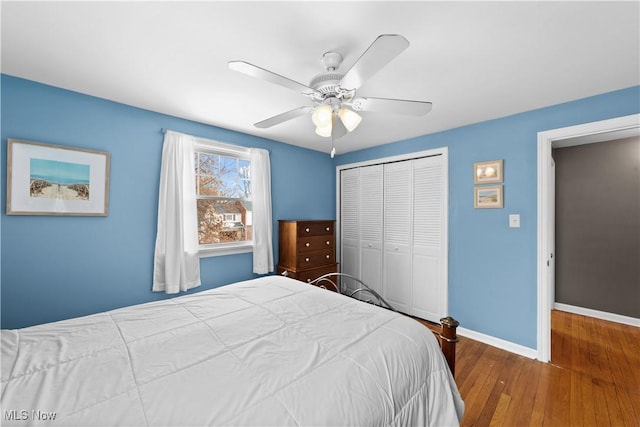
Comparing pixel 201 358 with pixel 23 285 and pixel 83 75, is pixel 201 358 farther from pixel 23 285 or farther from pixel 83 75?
pixel 83 75

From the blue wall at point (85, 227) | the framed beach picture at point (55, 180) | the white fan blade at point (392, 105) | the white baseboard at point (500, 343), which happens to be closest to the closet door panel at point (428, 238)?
the white baseboard at point (500, 343)

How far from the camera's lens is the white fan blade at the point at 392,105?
1.69m

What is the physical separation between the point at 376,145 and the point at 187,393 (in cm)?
370

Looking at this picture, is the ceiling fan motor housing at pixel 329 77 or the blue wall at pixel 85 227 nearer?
the ceiling fan motor housing at pixel 329 77

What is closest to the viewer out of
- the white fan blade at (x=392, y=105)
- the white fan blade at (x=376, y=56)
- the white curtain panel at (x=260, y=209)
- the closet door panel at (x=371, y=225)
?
the white fan blade at (x=376, y=56)

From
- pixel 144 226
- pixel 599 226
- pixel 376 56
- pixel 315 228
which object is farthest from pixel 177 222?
pixel 599 226

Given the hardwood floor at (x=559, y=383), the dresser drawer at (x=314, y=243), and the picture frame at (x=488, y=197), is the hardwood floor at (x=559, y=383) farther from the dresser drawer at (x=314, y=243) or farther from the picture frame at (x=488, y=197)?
the dresser drawer at (x=314, y=243)

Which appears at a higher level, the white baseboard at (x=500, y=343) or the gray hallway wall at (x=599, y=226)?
the gray hallway wall at (x=599, y=226)

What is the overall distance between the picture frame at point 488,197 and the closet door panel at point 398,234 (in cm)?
82

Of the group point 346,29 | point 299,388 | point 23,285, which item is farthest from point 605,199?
point 23,285

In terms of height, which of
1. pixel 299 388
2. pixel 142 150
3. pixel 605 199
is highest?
pixel 142 150

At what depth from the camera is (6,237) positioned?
6.49 ft

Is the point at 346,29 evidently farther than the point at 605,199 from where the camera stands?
No

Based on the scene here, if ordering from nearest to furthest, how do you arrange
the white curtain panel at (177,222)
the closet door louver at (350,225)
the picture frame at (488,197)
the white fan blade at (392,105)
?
the white fan blade at (392,105)
the white curtain panel at (177,222)
the picture frame at (488,197)
the closet door louver at (350,225)
